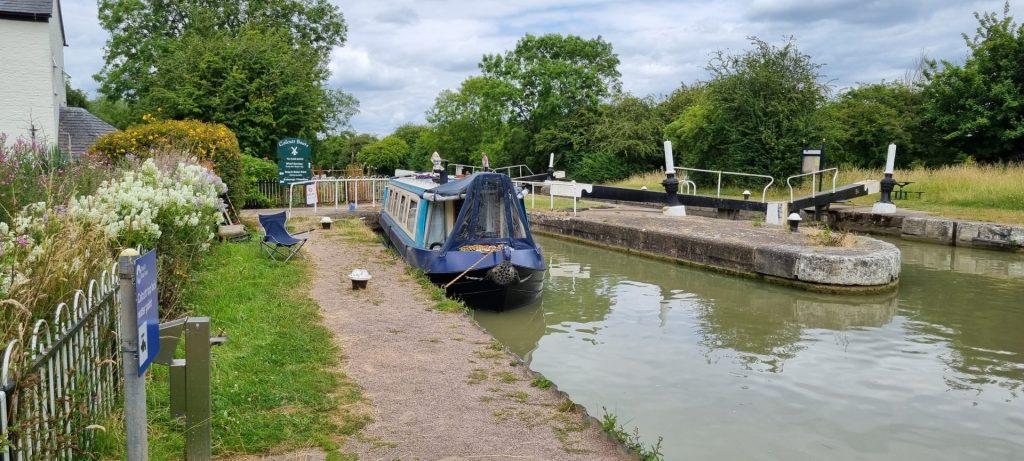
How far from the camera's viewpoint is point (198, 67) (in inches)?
872

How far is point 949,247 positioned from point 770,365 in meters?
10.3

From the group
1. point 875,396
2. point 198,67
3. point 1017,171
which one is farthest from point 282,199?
point 1017,171

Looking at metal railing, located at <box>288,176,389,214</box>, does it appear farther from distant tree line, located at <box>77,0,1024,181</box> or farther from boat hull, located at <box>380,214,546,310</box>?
boat hull, located at <box>380,214,546,310</box>

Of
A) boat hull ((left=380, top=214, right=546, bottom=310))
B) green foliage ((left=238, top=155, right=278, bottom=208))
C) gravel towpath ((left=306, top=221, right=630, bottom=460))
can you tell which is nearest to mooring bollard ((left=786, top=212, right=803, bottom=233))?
boat hull ((left=380, top=214, right=546, bottom=310))

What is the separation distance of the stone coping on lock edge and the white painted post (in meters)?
9.62

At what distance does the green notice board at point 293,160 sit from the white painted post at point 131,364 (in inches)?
690

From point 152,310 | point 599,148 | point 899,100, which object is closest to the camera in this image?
point 152,310

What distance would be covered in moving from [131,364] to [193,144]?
12.6m

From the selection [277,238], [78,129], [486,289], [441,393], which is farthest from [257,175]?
[441,393]

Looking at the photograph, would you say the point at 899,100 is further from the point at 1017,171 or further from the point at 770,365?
the point at 770,365

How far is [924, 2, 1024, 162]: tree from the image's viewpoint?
21609 millimetres

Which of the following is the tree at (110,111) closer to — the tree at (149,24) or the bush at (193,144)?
the tree at (149,24)

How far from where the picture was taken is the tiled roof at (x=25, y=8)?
642 inches

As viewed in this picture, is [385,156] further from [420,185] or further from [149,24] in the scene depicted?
[420,185]
